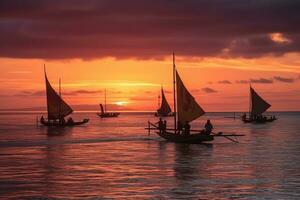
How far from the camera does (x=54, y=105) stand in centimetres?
10769

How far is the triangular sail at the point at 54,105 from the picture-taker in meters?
106

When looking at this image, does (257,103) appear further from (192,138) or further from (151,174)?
(151,174)

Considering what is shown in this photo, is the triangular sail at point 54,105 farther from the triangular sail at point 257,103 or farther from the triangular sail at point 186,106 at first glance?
the triangular sail at point 186,106

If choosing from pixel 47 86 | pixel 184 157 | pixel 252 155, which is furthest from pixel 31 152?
pixel 47 86

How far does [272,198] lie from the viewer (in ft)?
86.1

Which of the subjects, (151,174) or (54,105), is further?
(54,105)

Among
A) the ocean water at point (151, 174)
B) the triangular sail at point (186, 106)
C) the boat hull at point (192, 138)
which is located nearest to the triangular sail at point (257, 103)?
the triangular sail at point (186, 106)

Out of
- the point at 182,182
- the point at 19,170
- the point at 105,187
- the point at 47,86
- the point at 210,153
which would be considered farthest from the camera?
the point at 47,86

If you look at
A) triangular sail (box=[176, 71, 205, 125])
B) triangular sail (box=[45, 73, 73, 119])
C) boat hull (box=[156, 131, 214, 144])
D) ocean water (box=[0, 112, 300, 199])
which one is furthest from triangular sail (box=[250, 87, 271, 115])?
ocean water (box=[0, 112, 300, 199])

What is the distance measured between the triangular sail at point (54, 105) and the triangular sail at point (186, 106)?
4823 cm

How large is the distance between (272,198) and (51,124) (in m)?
91.1

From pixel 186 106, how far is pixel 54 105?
51085 mm

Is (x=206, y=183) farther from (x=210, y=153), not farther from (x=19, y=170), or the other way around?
(x=210, y=153)

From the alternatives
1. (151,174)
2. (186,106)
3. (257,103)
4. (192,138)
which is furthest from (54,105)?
(151,174)
